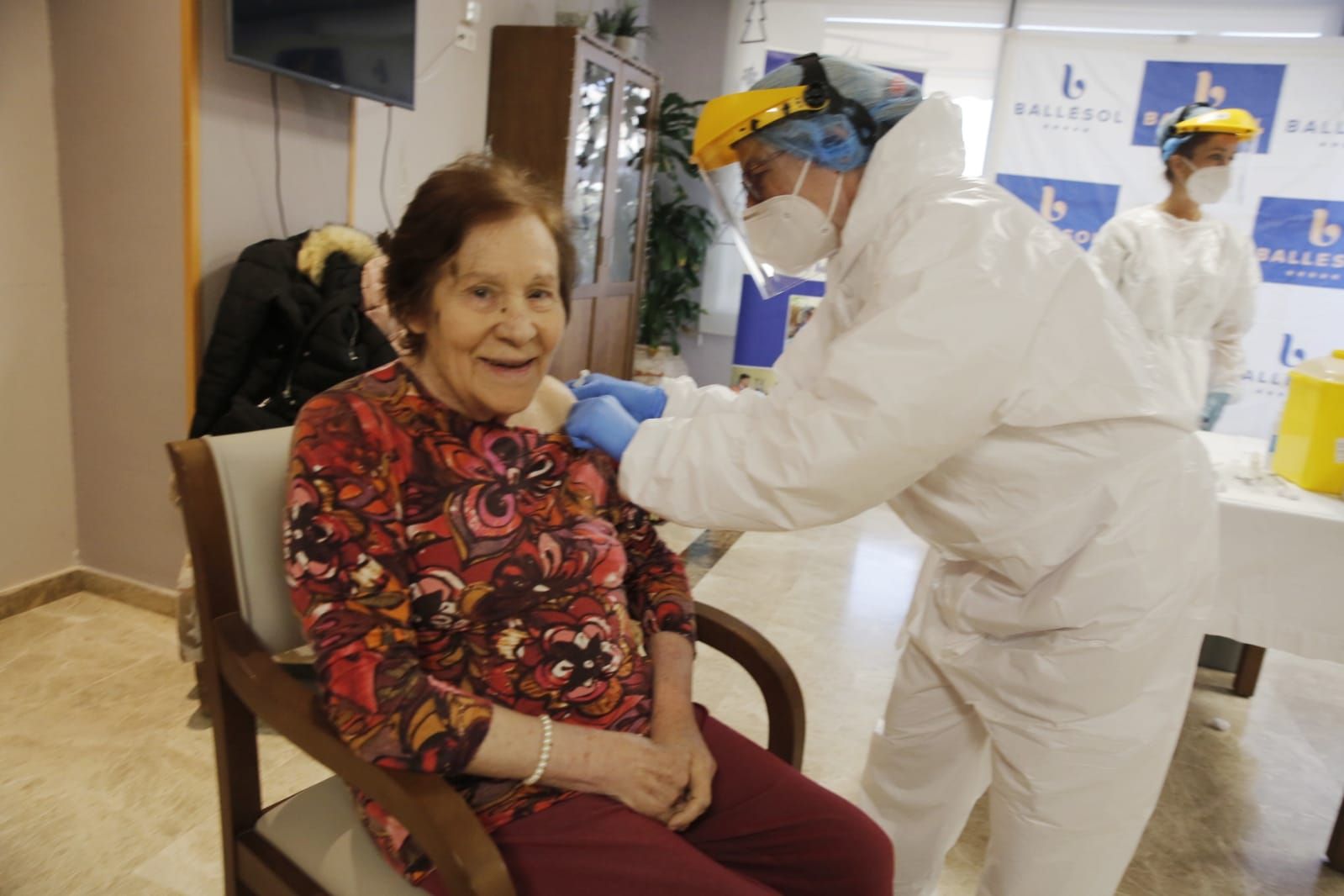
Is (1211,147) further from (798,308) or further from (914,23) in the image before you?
(914,23)

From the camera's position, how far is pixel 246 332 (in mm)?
2176

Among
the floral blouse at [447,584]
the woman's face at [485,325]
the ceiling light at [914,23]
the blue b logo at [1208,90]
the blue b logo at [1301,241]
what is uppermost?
the ceiling light at [914,23]

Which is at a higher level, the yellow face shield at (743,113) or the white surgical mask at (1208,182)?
the white surgical mask at (1208,182)

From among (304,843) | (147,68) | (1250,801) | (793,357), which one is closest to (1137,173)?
(1250,801)

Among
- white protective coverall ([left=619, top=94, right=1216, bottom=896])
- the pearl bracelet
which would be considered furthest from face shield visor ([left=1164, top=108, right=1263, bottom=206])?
the pearl bracelet

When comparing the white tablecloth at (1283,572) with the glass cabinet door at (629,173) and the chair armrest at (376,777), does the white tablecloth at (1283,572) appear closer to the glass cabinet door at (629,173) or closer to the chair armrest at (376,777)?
the chair armrest at (376,777)

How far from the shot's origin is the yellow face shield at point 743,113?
115 cm

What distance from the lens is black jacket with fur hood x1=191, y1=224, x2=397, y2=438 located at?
2141mm

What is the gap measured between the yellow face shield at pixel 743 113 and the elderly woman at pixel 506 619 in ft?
0.79

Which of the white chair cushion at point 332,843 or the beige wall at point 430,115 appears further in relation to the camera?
the beige wall at point 430,115

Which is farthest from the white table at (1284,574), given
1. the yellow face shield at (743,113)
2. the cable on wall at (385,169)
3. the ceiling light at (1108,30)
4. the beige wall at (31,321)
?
the ceiling light at (1108,30)

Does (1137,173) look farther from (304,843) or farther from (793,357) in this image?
(304,843)

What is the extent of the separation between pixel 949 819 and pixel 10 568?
2445mm

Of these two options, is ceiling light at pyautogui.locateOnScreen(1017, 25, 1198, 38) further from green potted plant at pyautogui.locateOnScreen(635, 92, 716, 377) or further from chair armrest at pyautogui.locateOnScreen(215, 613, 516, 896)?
chair armrest at pyautogui.locateOnScreen(215, 613, 516, 896)
